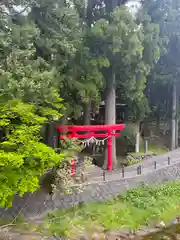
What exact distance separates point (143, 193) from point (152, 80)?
1179 cm

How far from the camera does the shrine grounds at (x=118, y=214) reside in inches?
483

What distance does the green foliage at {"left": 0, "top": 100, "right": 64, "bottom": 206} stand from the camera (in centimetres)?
980

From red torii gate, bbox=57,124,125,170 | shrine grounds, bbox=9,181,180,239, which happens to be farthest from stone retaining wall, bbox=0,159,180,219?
red torii gate, bbox=57,124,125,170

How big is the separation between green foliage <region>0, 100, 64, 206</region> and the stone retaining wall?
2.49 meters

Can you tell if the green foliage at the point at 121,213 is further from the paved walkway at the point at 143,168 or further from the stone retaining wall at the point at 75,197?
the paved walkway at the point at 143,168

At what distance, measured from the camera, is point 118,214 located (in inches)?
539

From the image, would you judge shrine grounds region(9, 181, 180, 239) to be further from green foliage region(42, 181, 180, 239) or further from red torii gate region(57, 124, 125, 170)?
red torii gate region(57, 124, 125, 170)

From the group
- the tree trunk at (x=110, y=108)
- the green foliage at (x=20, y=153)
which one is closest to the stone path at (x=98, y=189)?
the tree trunk at (x=110, y=108)

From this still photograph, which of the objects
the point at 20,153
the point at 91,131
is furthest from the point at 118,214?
the point at 20,153

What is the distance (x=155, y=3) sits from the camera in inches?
795

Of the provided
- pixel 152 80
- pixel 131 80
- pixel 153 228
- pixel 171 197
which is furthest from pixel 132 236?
pixel 152 80

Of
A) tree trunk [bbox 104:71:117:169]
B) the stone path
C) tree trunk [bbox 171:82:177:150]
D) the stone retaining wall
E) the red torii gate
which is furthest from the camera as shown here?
tree trunk [bbox 171:82:177:150]

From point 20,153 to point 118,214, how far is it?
632 cm

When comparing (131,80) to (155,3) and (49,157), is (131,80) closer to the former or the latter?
(155,3)
